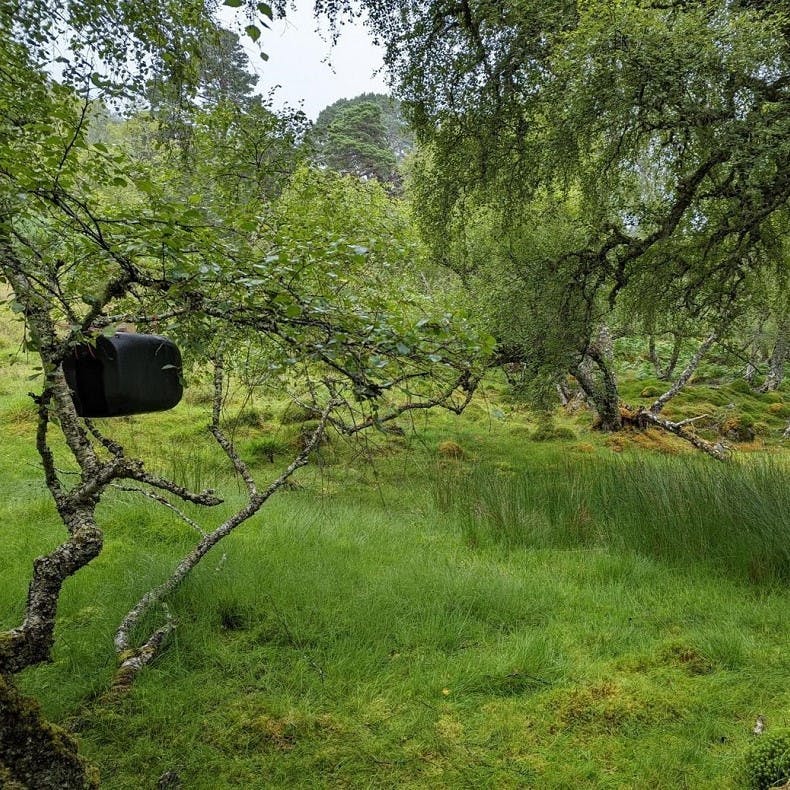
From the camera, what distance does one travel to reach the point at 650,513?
5.52 meters

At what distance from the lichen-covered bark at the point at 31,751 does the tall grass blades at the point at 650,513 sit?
3.92 meters

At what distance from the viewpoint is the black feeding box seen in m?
2.23

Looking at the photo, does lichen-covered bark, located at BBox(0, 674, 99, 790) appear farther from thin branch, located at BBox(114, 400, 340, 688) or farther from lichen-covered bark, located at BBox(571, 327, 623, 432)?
lichen-covered bark, located at BBox(571, 327, 623, 432)

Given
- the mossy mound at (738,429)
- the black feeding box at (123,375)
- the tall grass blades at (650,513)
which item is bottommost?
the mossy mound at (738,429)

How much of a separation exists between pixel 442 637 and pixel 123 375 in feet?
7.93

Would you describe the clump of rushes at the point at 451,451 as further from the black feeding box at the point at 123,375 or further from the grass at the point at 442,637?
the black feeding box at the point at 123,375

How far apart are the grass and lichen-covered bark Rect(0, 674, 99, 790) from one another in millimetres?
536

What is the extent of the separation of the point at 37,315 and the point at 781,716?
368cm

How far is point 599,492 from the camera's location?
6.29m

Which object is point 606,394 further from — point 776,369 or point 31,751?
point 31,751

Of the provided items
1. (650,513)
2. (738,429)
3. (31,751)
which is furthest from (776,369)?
(31,751)

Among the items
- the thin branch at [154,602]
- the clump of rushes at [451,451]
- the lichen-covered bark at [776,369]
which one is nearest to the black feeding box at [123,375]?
the thin branch at [154,602]

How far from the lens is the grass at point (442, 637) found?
2.63m

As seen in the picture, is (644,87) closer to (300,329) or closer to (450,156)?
(450,156)
